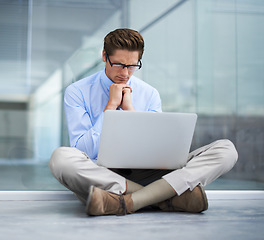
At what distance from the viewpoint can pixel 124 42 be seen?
2439 mm

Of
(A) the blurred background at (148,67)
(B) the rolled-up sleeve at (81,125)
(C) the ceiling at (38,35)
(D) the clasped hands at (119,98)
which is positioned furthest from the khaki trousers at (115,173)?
(C) the ceiling at (38,35)

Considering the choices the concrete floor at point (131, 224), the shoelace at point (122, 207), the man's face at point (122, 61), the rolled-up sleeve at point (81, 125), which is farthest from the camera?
the man's face at point (122, 61)

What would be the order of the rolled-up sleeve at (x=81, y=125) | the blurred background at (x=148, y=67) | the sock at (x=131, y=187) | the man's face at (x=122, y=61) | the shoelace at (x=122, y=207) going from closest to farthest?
the shoelace at (x=122, y=207), the sock at (x=131, y=187), the rolled-up sleeve at (x=81, y=125), the man's face at (x=122, y=61), the blurred background at (x=148, y=67)

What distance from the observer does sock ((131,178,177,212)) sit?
2084mm

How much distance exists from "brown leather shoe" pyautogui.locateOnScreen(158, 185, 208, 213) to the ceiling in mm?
1412

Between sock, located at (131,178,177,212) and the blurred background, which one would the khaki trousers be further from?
the blurred background

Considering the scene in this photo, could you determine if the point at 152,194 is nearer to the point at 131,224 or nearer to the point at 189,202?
the point at 189,202

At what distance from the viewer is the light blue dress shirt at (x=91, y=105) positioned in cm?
235

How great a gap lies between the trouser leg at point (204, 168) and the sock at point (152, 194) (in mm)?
30

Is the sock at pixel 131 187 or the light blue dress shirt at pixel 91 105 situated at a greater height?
the light blue dress shirt at pixel 91 105

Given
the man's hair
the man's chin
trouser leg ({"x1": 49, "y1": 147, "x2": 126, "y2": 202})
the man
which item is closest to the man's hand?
the man

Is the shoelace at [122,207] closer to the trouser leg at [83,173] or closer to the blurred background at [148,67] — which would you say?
the trouser leg at [83,173]

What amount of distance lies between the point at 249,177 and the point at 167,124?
1627 millimetres

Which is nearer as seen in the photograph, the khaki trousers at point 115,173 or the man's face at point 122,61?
the khaki trousers at point 115,173
